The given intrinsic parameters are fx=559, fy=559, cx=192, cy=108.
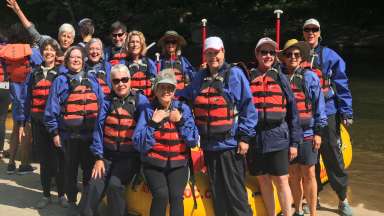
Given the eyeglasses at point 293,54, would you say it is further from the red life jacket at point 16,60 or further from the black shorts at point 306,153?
the red life jacket at point 16,60

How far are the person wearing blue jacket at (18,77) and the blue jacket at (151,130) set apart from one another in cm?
246

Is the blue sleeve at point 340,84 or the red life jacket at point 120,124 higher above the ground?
the blue sleeve at point 340,84

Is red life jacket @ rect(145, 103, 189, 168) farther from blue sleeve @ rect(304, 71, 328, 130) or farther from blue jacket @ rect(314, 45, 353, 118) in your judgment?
blue jacket @ rect(314, 45, 353, 118)

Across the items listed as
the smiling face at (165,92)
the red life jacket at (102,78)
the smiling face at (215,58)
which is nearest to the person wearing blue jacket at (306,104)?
the smiling face at (215,58)

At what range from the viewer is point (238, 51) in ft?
75.6

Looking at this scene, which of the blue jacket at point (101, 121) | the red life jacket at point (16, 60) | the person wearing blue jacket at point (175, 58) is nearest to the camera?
the blue jacket at point (101, 121)

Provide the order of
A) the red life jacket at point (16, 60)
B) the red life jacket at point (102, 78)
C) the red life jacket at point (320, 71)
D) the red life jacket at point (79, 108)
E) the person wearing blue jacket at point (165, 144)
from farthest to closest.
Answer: the red life jacket at point (16, 60)
the red life jacket at point (102, 78)
the red life jacket at point (320, 71)
the red life jacket at point (79, 108)
the person wearing blue jacket at point (165, 144)

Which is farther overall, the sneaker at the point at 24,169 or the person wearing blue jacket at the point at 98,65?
the sneaker at the point at 24,169

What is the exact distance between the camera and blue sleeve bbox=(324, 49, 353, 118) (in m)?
4.99

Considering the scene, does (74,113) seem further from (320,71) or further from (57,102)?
(320,71)

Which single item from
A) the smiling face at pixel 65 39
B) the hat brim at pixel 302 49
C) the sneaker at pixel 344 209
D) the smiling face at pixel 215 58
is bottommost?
the sneaker at pixel 344 209

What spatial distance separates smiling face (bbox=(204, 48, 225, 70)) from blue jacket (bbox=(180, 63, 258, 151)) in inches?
1.7

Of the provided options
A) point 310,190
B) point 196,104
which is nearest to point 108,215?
point 196,104

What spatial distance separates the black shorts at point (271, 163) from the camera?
4.25m
